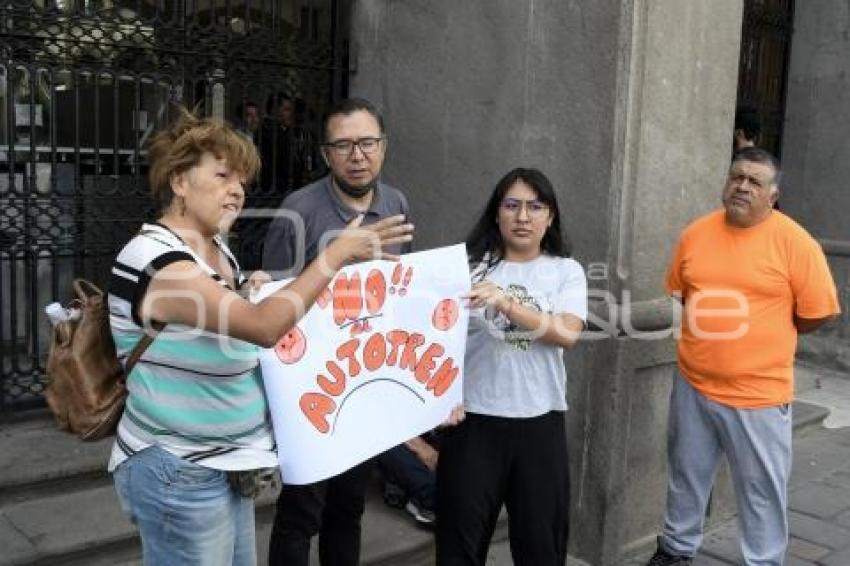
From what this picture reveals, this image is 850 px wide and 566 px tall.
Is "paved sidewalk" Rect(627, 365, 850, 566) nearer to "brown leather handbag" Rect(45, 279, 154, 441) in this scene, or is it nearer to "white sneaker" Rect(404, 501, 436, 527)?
"white sneaker" Rect(404, 501, 436, 527)

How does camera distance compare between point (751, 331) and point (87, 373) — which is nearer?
point (87, 373)

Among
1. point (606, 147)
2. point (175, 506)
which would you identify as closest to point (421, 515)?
point (606, 147)

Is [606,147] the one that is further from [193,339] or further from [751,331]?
[193,339]

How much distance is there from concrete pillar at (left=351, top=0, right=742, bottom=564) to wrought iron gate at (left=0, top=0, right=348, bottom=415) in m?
0.99

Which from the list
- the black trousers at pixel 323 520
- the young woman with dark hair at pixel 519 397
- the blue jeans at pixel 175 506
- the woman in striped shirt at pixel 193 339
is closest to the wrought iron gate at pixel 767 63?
the young woman with dark hair at pixel 519 397

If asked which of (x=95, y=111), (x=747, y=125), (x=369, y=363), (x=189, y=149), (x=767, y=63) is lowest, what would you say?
(x=369, y=363)

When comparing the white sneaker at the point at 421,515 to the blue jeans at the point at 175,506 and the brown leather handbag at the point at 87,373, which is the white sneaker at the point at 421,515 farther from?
the brown leather handbag at the point at 87,373

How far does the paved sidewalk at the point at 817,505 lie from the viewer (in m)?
4.75

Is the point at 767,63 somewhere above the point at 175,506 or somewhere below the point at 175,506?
above

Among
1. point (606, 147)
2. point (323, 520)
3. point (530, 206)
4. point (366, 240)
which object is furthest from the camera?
point (606, 147)

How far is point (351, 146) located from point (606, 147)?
1.66 metres

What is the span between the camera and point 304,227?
11.0 ft

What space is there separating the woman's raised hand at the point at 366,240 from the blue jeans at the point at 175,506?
71cm

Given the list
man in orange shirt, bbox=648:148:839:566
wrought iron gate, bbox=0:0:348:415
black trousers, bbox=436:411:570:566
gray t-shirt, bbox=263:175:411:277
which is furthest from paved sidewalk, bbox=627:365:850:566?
wrought iron gate, bbox=0:0:348:415
